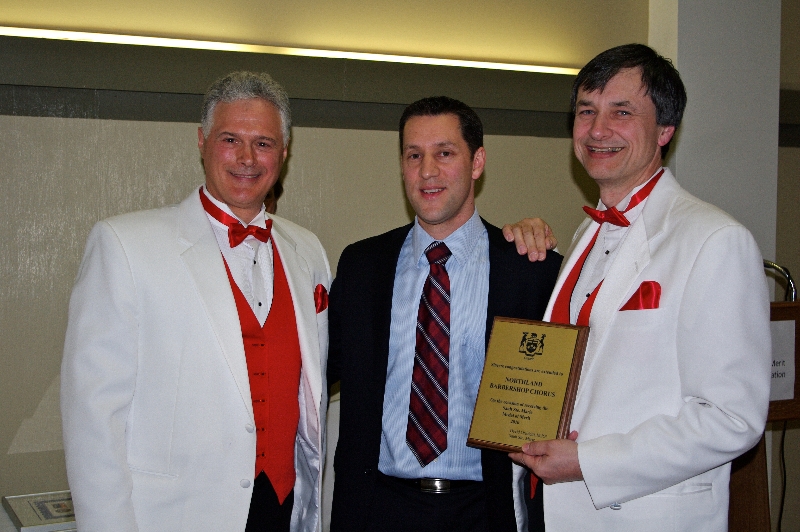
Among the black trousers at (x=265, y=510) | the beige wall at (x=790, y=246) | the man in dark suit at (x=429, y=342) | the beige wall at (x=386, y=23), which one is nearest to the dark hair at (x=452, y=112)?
the man in dark suit at (x=429, y=342)

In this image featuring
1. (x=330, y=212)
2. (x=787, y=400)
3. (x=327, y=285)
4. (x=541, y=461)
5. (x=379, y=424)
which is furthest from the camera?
(x=330, y=212)

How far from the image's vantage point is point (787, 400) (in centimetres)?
332

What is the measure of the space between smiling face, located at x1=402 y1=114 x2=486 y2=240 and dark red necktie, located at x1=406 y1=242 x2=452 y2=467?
0.20 m

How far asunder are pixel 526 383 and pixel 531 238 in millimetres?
657

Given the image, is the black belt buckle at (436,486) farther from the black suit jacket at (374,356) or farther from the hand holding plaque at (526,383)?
the hand holding plaque at (526,383)

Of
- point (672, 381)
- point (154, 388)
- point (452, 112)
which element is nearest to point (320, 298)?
point (154, 388)

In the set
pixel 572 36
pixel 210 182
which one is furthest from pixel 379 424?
pixel 572 36

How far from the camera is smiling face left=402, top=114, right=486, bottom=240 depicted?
2.67 m

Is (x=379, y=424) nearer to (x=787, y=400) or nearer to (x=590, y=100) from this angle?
(x=590, y=100)

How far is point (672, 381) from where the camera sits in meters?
2.02

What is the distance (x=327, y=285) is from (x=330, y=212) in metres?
1.22

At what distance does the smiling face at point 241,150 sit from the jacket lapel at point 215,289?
145 millimetres

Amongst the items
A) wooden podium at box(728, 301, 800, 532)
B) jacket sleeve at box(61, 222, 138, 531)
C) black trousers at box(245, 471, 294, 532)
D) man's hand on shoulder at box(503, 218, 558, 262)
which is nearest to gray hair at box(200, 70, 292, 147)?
jacket sleeve at box(61, 222, 138, 531)

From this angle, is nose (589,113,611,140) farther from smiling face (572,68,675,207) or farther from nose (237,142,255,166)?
nose (237,142,255,166)
